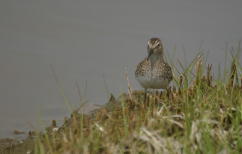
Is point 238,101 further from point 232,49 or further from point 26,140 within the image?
point 26,140

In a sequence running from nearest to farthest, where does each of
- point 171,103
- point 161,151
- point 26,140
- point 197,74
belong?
1. point 161,151
2. point 171,103
3. point 197,74
4. point 26,140

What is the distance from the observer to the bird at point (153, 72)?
809 cm

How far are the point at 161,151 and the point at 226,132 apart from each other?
88cm

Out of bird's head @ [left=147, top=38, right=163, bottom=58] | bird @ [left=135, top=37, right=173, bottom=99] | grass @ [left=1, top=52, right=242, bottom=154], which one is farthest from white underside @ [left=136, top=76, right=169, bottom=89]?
grass @ [left=1, top=52, right=242, bottom=154]

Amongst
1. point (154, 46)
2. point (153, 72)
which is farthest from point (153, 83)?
point (154, 46)

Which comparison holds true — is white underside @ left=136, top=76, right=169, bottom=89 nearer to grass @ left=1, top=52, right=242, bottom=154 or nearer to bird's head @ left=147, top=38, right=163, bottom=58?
bird's head @ left=147, top=38, right=163, bottom=58

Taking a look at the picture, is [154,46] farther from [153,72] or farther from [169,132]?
[169,132]

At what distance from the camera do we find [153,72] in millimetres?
8109

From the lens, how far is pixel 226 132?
5484 millimetres

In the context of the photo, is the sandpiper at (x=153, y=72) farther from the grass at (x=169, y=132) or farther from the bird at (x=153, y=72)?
the grass at (x=169, y=132)

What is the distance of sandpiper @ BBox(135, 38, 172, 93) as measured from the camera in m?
8.09

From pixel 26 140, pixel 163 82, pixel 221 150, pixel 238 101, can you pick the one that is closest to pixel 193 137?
pixel 221 150

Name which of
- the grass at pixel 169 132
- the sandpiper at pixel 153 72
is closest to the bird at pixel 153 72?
the sandpiper at pixel 153 72

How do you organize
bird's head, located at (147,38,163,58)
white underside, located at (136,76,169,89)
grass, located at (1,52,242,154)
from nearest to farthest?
grass, located at (1,52,242,154), white underside, located at (136,76,169,89), bird's head, located at (147,38,163,58)
